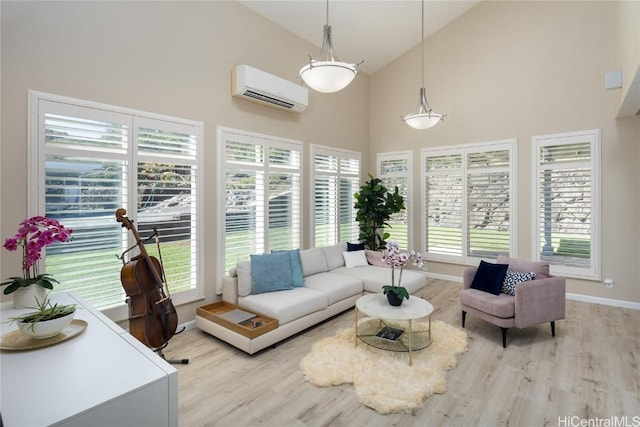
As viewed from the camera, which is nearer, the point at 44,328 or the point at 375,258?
the point at 44,328

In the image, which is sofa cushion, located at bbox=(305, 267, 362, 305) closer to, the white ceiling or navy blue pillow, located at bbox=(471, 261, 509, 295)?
navy blue pillow, located at bbox=(471, 261, 509, 295)

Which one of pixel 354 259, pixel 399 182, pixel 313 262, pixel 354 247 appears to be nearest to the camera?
pixel 313 262

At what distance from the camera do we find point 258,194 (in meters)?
4.55

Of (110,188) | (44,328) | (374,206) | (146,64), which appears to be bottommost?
(44,328)

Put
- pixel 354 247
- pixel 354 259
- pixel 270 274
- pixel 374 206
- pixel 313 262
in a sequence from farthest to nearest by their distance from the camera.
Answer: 1. pixel 374 206
2. pixel 354 247
3. pixel 354 259
4. pixel 313 262
5. pixel 270 274

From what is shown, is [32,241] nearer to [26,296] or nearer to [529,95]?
[26,296]

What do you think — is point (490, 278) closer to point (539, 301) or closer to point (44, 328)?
point (539, 301)

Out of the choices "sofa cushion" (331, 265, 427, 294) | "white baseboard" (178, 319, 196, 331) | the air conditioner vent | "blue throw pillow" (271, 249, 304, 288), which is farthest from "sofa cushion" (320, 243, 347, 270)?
the air conditioner vent

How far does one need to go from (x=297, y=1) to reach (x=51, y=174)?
144 inches

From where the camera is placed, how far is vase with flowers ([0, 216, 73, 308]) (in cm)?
193

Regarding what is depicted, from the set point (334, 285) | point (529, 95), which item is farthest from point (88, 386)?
point (529, 95)

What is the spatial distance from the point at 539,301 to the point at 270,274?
2959 mm

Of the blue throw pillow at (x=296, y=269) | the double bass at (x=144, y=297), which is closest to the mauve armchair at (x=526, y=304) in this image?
the blue throw pillow at (x=296, y=269)

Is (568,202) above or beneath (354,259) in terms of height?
above
